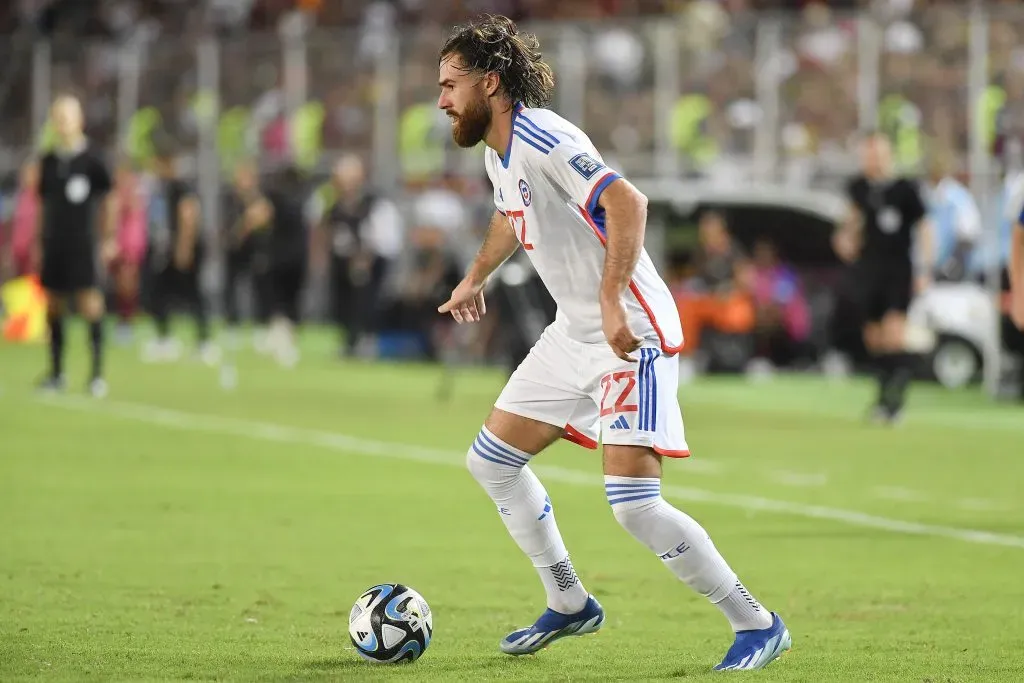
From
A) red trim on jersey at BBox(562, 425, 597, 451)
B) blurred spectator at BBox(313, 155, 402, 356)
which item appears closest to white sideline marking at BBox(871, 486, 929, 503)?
red trim on jersey at BBox(562, 425, 597, 451)

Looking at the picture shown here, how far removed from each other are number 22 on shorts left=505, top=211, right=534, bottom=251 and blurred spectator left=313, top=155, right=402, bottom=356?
59.0 ft

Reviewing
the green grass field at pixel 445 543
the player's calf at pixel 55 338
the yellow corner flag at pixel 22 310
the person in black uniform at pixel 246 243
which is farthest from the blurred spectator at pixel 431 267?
the green grass field at pixel 445 543

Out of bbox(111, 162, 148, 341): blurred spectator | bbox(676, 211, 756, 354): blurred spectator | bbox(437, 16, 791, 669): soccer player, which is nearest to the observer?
bbox(437, 16, 791, 669): soccer player

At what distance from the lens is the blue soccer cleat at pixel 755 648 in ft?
19.7

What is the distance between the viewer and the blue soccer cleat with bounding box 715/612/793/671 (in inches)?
237

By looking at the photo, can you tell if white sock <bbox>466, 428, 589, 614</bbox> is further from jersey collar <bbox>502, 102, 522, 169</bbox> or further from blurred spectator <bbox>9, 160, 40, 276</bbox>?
blurred spectator <bbox>9, 160, 40, 276</bbox>

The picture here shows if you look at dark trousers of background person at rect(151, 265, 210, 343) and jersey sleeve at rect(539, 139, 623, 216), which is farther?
dark trousers of background person at rect(151, 265, 210, 343)

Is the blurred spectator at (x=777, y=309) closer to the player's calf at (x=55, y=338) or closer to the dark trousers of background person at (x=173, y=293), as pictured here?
the dark trousers of background person at (x=173, y=293)

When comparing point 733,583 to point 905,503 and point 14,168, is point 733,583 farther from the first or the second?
point 14,168

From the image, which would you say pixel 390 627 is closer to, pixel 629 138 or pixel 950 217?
pixel 950 217

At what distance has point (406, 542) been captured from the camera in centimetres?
925

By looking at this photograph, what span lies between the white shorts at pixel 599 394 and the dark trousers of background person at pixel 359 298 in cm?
1800

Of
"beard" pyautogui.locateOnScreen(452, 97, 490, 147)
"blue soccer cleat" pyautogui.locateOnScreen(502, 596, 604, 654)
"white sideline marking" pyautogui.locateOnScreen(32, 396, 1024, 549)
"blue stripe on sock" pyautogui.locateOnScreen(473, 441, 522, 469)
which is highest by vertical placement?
"beard" pyautogui.locateOnScreen(452, 97, 490, 147)

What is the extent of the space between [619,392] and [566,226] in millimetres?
554
